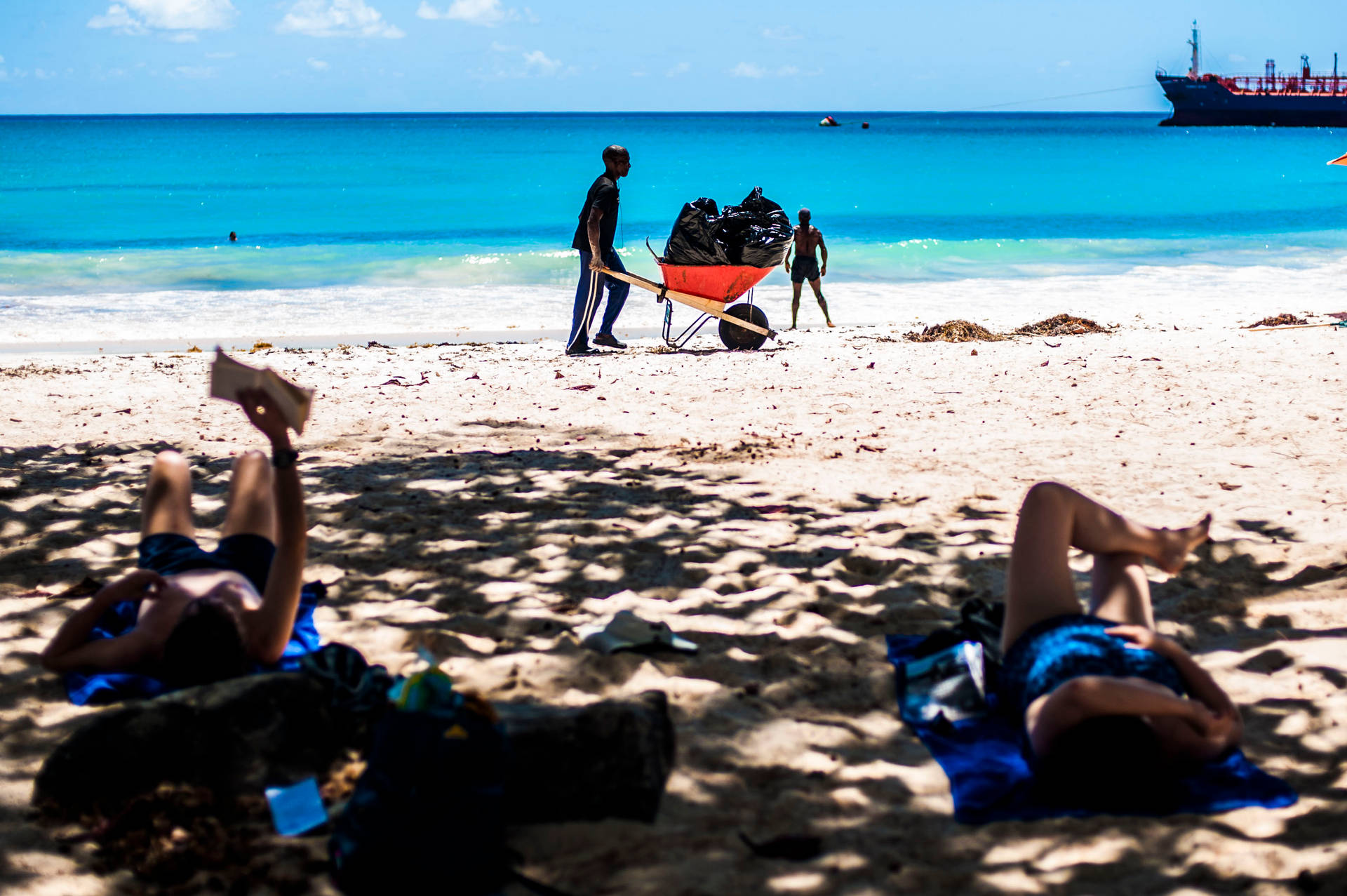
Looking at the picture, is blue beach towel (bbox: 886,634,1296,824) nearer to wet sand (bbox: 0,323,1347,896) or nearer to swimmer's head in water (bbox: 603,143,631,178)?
wet sand (bbox: 0,323,1347,896)

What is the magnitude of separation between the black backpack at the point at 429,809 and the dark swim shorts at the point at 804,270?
10.6m

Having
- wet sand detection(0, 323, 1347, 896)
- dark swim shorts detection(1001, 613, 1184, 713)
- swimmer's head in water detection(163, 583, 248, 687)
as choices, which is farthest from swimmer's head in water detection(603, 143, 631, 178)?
dark swim shorts detection(1001, 613, 1184, 713)

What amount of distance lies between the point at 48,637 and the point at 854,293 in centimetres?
1503

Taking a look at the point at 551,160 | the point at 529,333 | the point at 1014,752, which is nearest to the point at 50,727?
the point at 1014,752

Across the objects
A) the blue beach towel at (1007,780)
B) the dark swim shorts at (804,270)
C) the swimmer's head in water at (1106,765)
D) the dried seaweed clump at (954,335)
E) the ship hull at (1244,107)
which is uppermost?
the ship hull at (1244,107)

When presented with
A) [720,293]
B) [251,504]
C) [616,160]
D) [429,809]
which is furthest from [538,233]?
[429,809]

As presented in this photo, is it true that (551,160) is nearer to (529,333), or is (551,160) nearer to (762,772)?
(529,333)

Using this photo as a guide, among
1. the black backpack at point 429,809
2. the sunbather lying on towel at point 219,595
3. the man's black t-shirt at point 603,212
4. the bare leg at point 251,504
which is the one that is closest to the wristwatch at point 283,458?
the sunbather lying on towel at point 219,595

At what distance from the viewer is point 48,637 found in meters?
3.78

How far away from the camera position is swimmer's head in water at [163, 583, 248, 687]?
124 inches

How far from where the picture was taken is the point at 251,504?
12.0ft

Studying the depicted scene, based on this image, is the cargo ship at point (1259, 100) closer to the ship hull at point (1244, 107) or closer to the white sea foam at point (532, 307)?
the ship hull at point (1244, 107)

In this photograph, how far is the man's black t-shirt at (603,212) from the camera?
9656 mm

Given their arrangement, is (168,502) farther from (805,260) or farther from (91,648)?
(805,260)
